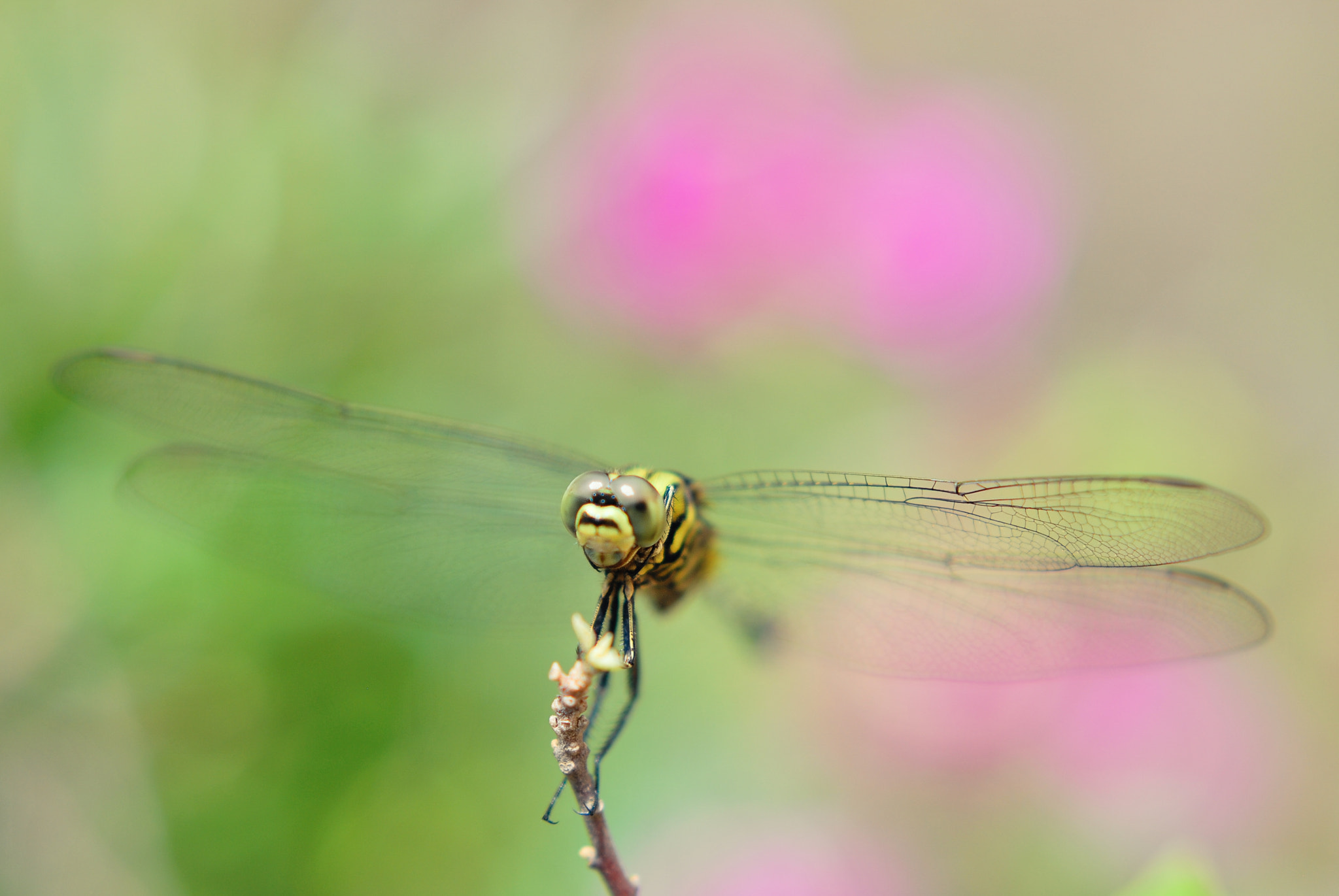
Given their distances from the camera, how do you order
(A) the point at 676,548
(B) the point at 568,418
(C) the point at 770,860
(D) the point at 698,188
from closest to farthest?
(A) the point at 676,548 < (C) the point at 770,860 < (D) the point at 698,188 < (B) the point at 568,418

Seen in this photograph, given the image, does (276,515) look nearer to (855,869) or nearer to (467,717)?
(467,717)

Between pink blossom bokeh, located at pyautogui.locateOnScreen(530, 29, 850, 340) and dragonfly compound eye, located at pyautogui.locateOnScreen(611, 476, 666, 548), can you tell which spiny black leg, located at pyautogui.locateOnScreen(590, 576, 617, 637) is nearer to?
dragonfly compound eye, located at pyautogui.locateOnScreen(611, 476, 666, 548)

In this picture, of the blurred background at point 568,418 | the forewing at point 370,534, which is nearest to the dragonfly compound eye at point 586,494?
the forewing at point 370,534

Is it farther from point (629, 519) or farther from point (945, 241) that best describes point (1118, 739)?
point (629, 519)

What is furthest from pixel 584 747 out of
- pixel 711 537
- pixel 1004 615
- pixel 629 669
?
pixel 1004 615

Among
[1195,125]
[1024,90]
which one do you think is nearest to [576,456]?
[1024,90]
